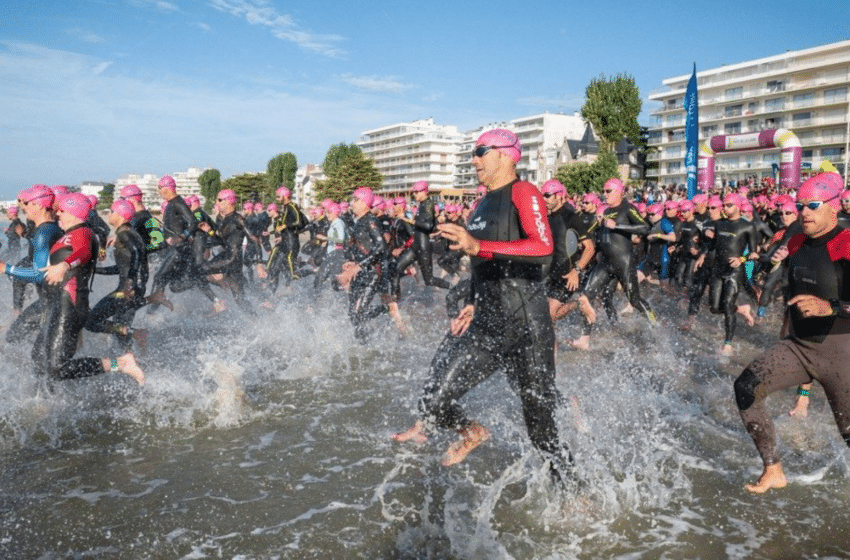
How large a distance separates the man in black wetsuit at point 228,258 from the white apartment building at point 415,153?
399 ft

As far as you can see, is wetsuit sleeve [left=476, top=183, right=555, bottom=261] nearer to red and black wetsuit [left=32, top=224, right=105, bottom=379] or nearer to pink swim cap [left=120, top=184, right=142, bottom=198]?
red and black wetsuit [left=32, top=224, right=105, bottom=379]

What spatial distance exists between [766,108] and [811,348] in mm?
85971

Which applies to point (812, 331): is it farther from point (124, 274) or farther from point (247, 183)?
point (247, 183)

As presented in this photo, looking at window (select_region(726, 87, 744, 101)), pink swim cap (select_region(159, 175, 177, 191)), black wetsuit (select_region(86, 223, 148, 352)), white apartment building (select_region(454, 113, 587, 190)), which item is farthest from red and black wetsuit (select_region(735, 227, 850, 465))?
white apartment building (select_region(454, 113, 587, 190))

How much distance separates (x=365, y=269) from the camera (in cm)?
855

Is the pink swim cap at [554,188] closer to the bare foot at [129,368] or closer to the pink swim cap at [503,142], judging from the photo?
the pink swim cap at [503,142]

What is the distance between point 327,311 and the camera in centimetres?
1001

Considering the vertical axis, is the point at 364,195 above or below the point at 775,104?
below

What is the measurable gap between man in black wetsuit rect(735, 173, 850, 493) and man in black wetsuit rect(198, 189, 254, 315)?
769 centimetres

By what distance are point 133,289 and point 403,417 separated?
3.30 metres

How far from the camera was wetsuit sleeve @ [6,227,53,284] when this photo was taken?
207 inches

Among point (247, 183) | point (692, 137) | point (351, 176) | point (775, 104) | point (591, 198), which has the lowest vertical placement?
point (591, 198)

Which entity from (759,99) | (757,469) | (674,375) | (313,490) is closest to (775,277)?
(674,375)

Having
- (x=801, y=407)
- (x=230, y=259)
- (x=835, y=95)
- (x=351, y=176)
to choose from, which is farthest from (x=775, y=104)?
(x=801, y=407)
